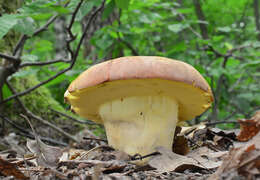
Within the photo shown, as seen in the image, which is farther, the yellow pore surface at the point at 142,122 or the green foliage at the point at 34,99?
the green foliage at the point at 34,99

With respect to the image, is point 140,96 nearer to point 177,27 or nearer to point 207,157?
point 207,157

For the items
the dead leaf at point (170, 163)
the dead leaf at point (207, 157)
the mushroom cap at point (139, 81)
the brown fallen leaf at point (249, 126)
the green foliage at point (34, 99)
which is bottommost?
the green foliage at point (34, 99)

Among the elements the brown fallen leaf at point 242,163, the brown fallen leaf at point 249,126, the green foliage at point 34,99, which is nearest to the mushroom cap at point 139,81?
the brown fallen leaf at point 249,126

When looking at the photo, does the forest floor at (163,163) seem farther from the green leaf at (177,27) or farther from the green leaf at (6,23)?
the green leaf at (177,27)

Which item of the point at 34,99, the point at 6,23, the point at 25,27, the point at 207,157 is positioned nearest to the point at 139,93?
the point at 207,157

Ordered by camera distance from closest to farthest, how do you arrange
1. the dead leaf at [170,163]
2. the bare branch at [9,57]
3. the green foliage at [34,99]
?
the dead leaf at [170,163], the bare branch at [9,57], the green foliage at [34,99]

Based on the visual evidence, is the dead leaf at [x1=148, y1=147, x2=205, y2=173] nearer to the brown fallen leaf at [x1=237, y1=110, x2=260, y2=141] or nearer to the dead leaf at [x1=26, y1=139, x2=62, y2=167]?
the brown fallen leaf at [x1=237, y1=110, x2=260, y2=141]

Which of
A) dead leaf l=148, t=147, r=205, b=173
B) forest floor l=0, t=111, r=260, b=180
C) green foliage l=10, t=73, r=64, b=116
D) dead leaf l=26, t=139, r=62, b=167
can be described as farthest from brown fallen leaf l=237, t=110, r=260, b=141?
green foliage l=10, t=73, r=64, b=116
